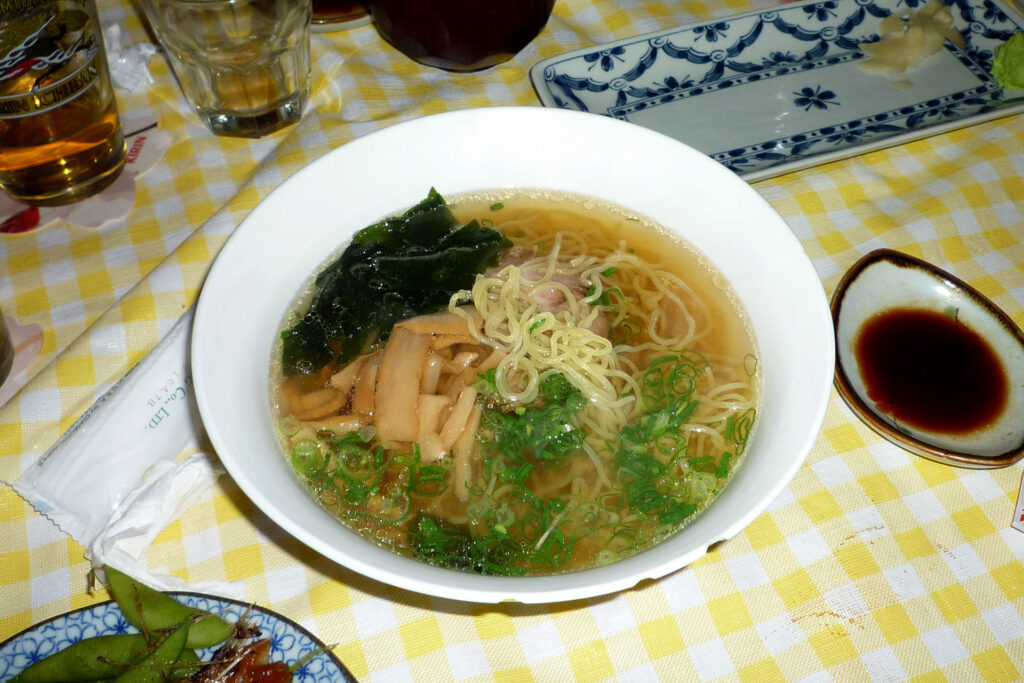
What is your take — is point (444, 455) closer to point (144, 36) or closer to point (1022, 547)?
point (1022, 547)

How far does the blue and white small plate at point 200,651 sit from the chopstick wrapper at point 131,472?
2.9 inches

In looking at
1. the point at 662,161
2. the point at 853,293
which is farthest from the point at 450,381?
the point at 853,293

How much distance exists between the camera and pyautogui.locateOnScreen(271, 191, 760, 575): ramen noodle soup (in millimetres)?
1706

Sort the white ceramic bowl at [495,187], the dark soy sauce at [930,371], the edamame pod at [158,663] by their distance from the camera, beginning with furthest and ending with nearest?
the dark soy sauce at [930,371]
the edamame pod at [158,663]
the white ceramic bowl at [495,187]

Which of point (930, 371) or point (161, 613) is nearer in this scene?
point (161, 613)

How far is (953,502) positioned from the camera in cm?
191

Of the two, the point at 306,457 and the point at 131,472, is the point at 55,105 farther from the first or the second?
the point at 306,457

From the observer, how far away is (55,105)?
88.5 inches

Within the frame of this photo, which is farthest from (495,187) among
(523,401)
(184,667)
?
(184,667)

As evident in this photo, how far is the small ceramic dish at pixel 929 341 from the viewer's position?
1.93 metres

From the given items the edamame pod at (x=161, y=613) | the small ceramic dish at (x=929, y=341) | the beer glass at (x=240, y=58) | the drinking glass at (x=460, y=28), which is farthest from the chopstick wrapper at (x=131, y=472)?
the small ceramic dish at (x=929, y=341)

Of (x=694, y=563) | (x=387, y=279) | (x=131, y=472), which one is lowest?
(x=694, y=563)

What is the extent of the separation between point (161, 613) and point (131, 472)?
1.28 feet

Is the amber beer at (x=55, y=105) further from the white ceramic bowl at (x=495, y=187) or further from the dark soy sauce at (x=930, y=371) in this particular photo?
the dark soy sauce at (x=930, y=371)
